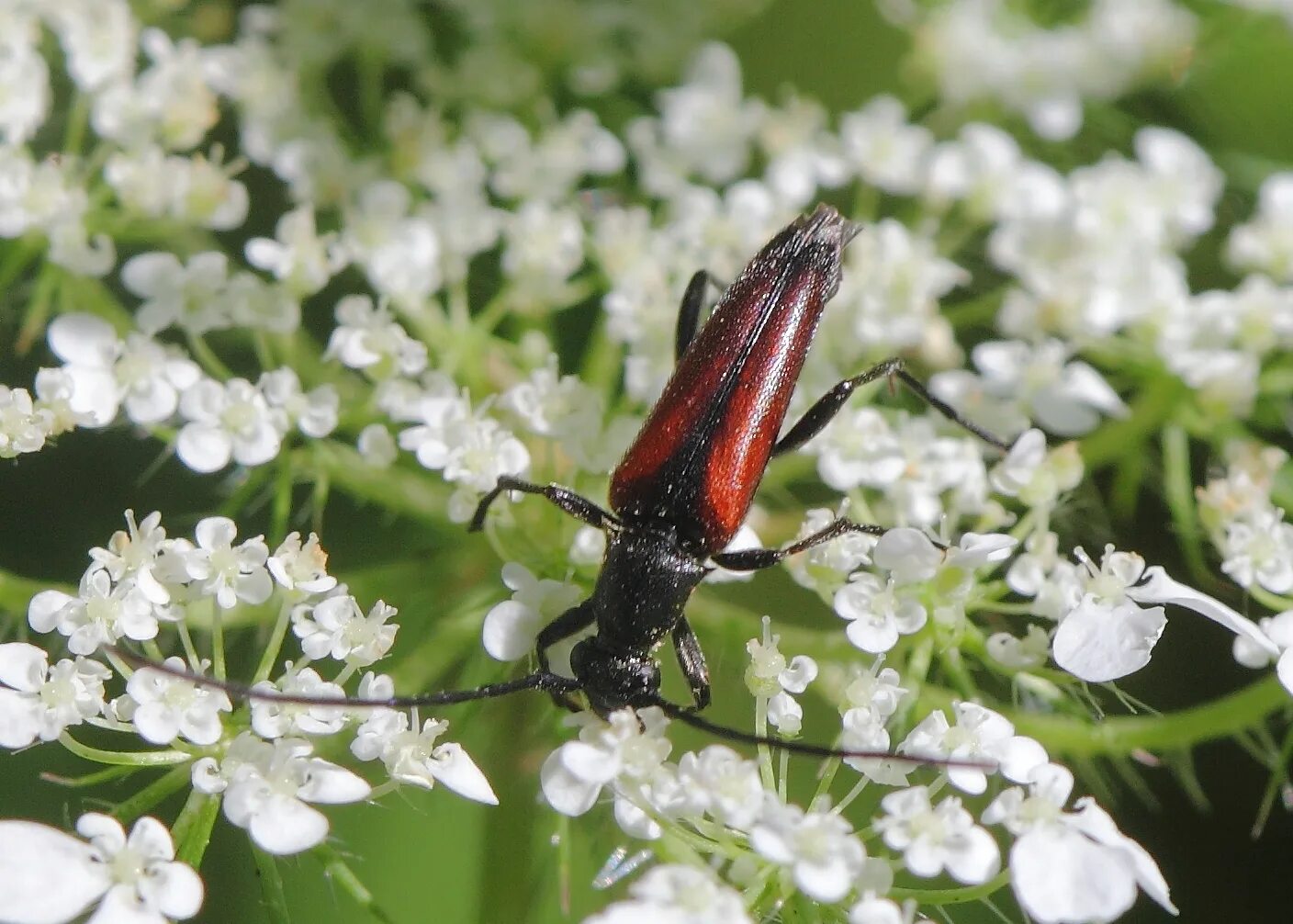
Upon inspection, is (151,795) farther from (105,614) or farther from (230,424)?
(230,424)

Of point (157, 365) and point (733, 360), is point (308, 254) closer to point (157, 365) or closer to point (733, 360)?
point (157, 365)

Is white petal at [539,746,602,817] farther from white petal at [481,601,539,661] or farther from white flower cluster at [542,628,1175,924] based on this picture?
white petal at [481,601,539,661]

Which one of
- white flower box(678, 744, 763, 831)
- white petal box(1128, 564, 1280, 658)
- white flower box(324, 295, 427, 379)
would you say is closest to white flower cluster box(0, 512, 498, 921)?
white flower box(678, 744, 763, 831)

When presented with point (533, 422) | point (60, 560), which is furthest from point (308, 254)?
point (60, 560)

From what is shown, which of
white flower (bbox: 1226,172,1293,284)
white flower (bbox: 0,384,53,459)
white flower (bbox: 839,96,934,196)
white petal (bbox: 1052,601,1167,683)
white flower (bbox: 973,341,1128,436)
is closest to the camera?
white petal (bbox: 1052,601,1167,683)

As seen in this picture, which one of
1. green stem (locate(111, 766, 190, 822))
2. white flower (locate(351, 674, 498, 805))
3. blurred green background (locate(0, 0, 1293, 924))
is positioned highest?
white flower (locate(351, 674, 498, 805))

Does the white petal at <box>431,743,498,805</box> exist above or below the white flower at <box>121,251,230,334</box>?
below

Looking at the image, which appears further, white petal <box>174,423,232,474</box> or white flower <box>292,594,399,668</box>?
white petal <box>174,423,232,474</box>

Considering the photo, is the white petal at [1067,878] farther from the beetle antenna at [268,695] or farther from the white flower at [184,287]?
the white flower at [184,287]
